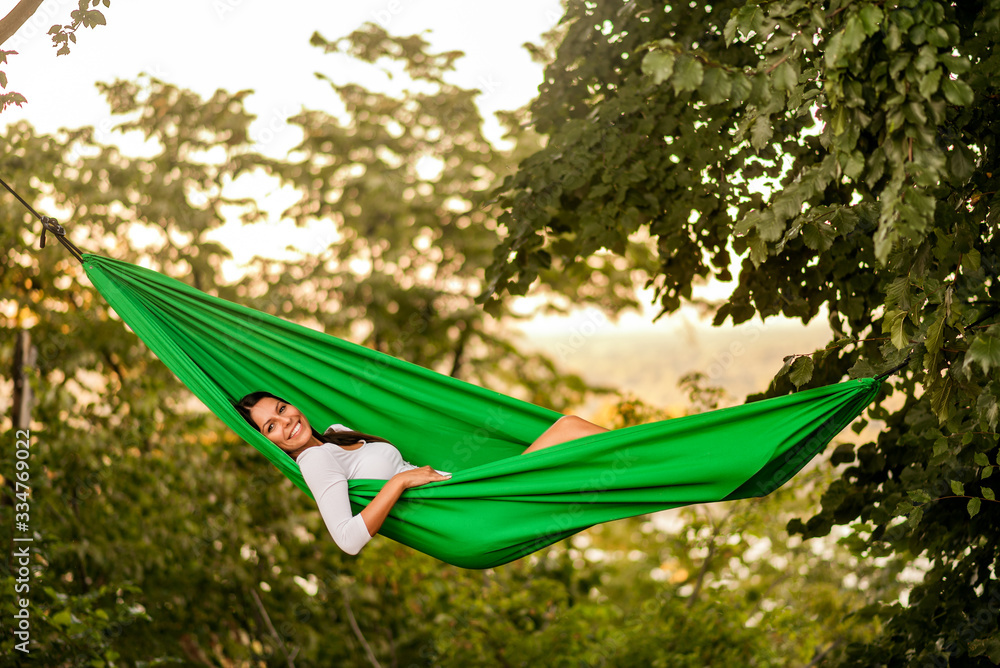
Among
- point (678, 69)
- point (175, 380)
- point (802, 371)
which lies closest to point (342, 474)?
point (802, 371)

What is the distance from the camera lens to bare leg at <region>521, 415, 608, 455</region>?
6.18 ft

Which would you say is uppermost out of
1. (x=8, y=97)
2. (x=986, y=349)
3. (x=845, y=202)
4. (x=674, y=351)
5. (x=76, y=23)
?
(x=674, y=351)

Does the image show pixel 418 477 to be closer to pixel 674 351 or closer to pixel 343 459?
pixel 343 459

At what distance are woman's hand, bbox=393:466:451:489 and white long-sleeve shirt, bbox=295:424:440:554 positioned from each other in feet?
0.40

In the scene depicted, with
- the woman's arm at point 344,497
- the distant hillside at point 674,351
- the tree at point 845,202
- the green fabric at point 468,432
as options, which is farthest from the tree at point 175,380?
the woman's arm at point 344,497

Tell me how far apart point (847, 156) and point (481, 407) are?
1047mm

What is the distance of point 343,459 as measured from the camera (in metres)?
1.97

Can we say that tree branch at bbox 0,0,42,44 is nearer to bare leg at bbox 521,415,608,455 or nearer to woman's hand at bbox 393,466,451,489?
woman's hand at bbox 393,466,451,489

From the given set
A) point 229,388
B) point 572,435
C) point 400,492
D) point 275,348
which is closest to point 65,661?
point 229,388

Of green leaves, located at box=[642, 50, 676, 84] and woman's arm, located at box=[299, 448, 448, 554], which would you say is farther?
woman's arm, located at box=[299, 448, 448, 554]

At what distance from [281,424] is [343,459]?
180 mm

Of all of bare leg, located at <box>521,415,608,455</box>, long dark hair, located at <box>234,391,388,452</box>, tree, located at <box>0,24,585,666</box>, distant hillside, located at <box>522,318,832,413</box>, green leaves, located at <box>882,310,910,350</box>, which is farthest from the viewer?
tree, located at <box>0,24,585,666</box>

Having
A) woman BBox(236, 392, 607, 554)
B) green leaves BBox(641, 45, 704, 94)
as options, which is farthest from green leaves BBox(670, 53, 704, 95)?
woman BBox(236, 392, 607, 554)

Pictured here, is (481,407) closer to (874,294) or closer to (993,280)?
A: (874,294)
